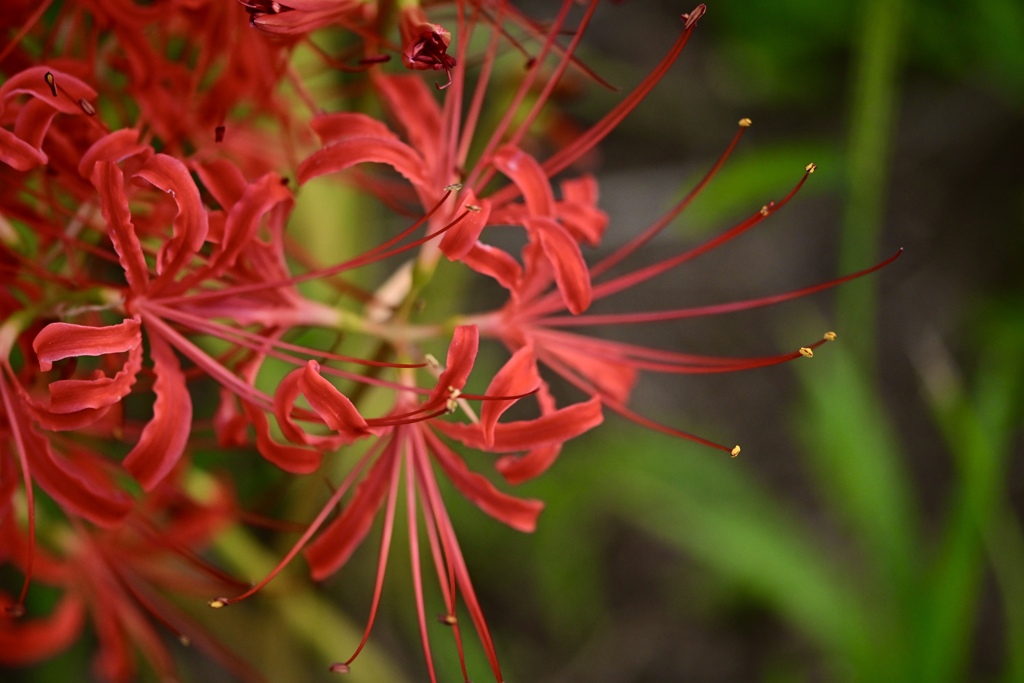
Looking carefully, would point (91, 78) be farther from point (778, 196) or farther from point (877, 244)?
point (877, 244)

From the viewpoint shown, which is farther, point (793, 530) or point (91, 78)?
point (793, 530)

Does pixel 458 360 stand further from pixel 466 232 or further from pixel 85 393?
pixel 85 393

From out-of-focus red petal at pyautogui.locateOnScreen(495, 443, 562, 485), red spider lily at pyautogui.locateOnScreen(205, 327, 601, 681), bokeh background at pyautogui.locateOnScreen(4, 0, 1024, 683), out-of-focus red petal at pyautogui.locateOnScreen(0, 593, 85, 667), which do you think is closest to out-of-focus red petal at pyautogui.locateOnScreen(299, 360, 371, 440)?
red spider lily at pyautogui.locateOnScreen(205, 327, 601, 681)

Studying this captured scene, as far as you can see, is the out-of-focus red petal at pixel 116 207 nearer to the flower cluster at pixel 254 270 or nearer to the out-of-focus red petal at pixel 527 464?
the flower cluster at pixel 254 270

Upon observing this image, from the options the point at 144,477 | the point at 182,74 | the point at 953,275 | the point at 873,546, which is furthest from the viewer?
the point at 953,275

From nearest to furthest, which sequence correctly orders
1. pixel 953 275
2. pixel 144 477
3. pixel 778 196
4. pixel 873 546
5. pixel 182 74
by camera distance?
pixel 144 477 → pixel 182 74 → pixel 873 546 → pixel 778 196 → pixel 953 275

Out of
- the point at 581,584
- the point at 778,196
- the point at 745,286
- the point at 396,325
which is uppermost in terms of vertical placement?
the point at 778,196

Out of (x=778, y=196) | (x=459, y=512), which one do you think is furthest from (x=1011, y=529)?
(x=459, y=512)
